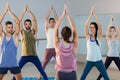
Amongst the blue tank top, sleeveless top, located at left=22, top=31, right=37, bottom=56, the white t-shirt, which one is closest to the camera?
the blue tank top

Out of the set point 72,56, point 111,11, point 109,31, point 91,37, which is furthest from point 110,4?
point 72,56

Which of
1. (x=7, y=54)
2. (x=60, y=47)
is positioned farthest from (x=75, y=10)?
(x=60, y=47)

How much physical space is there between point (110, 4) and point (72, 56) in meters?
5.45

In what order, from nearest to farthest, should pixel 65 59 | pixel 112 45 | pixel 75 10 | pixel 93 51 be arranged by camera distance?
pixel 65 59 < pixel 93 51 < pixel 112 45 < pixel 75 10

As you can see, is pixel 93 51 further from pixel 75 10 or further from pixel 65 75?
pixel 75 10

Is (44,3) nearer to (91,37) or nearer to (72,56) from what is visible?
(91,37)

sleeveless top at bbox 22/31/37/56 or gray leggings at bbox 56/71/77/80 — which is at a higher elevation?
sleeveless top at bbox 22/31/37/56

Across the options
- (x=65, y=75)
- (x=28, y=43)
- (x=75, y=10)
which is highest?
(x=75, y=10)

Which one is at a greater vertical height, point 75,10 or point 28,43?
point 75,10

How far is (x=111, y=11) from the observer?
28.1 feet

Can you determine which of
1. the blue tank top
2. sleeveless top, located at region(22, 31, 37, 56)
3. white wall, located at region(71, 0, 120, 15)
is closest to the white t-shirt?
sleeveless top, located at region(22, 31, 37, 56)

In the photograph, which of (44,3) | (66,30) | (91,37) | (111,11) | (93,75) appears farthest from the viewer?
(44,3)

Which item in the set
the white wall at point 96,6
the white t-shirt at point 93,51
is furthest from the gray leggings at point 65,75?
the white wall at point 96,6

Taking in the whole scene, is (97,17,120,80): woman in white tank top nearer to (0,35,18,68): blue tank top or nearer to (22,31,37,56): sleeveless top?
(22,31,37,56): sleeveless top
